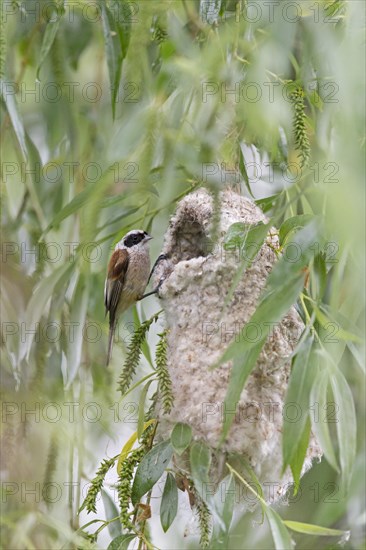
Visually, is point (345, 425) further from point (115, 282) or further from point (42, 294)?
point (115, 282)

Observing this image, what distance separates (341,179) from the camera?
4.72 ft

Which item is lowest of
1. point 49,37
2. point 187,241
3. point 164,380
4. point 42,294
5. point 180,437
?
point 180,437

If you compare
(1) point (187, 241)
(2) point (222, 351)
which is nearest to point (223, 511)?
(2) point (222, 351)

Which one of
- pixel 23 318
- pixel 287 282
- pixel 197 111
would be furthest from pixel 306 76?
pixel 23 318

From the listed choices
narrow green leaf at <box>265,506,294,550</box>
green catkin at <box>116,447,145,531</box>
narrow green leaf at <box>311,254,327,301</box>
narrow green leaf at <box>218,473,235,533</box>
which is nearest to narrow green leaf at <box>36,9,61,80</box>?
narrow green leaf at <box>311,254,327,301</box>

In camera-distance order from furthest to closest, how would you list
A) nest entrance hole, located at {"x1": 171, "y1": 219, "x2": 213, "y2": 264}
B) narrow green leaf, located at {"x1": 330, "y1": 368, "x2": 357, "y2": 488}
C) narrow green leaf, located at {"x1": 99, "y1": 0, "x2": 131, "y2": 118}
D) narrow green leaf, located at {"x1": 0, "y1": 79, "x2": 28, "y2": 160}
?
nest entrance hole, located at {"x1": 171, "y1": 219, "x2": 213, "y2": 264} < narrow green leaf, located at {"x1": 0, "y1": 79, "x2": 28, "y2": 160} < narrow green leaf, located at {"x1": 99, "y1": 0, "x2": 131, "y2": 118} < narrow green leaf, located at {"x1": 330, "y1": 368, "x2": 357, "y2": 488}

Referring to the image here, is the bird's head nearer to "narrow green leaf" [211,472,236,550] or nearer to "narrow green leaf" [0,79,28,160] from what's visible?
"narrow green leaf" [0,79,28,160]

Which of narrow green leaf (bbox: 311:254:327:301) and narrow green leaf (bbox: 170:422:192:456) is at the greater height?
narrow green leaf (bbox: 311:254:327:301)

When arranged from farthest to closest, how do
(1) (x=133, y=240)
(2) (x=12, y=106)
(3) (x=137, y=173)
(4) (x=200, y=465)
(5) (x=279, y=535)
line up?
(1) (x=133, y=240), (2) (x=12, y=106), (3) (x=137, y=173), (4) (x=200, y=465), (5) (x=279, y=535)

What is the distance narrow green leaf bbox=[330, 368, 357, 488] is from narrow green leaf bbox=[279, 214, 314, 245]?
338mm

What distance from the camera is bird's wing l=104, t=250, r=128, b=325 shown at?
2.63m

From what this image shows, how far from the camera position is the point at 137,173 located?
203 cm

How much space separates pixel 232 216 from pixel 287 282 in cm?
64

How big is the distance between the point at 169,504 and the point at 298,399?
528 millimetres
